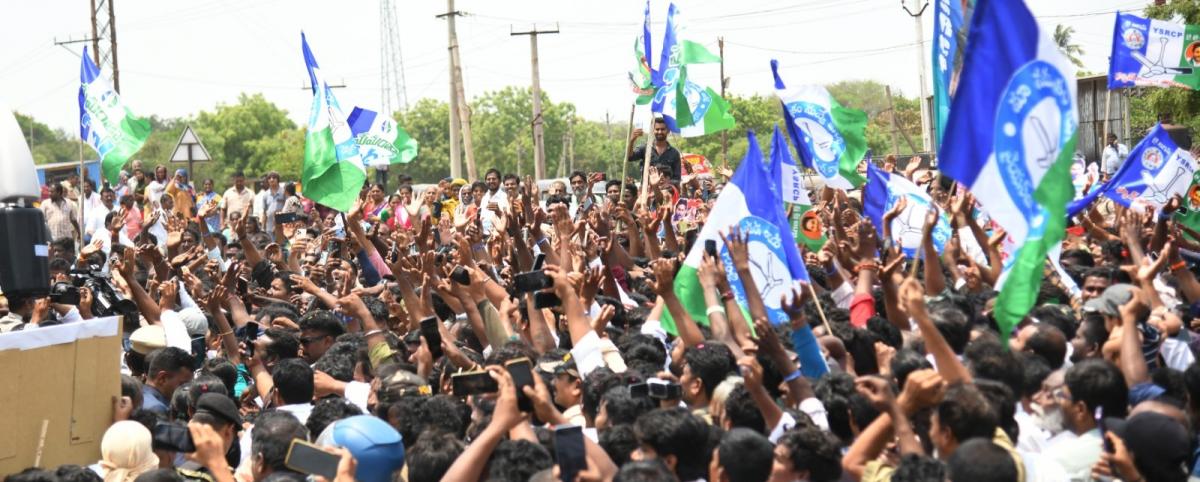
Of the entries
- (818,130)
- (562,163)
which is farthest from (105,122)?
(562,163)

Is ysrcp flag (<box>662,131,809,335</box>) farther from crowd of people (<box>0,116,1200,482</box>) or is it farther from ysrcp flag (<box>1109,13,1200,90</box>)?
ysrcp flag (<box>1109,13,1200,90</box>)

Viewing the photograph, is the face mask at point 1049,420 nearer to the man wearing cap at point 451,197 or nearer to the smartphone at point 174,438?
the smartphone at point 174,438

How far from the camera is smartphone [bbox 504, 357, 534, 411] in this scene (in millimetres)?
4988

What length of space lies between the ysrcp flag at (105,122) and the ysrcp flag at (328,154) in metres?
3.86

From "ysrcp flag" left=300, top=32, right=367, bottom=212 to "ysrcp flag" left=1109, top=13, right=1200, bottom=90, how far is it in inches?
301

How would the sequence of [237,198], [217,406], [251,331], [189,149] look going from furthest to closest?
[189,149] → [237,198] → [251,331] → [217,406]

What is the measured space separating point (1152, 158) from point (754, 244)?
4381 millimetres

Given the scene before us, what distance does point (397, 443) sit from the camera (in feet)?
16.4

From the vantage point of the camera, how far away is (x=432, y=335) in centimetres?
727

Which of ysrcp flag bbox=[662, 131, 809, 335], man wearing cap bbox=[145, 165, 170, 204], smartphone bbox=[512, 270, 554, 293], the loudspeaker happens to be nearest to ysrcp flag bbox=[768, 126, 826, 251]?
ysrcp flag bbox=[662, 131, 809, 335]

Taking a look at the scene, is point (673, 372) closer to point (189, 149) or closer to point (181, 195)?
point (181, 195)

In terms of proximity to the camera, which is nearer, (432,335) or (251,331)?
(432,335)

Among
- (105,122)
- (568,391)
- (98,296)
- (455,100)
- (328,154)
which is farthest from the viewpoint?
(455,100)

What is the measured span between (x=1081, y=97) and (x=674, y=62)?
1876cm
